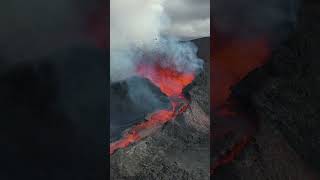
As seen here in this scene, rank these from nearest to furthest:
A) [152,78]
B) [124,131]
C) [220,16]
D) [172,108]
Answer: [220,16] < [124,131] < [152,78] < [172,108]

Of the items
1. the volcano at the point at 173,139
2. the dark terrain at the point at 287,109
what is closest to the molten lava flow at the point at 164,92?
the volcano at the point at 173,139

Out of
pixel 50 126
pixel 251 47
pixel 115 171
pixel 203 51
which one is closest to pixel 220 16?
pixel 251 47

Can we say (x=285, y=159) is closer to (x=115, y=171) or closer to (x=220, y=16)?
(x=220, y=16)

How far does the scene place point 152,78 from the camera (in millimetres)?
12445

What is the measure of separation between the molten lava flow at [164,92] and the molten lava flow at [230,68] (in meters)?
7.37

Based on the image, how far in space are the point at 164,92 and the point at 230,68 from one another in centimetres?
819

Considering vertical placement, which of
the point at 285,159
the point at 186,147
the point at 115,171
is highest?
the point at 285,159

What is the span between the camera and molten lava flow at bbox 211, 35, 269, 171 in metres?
4.43

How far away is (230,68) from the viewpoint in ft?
14.7

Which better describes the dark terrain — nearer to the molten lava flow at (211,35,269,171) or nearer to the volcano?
the molten lava flow at (211,35,269,171)

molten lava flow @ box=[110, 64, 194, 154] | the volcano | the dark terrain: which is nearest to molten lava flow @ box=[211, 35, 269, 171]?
the dark terrain

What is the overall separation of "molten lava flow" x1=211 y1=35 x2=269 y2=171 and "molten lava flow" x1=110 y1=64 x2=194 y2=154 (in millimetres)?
7372

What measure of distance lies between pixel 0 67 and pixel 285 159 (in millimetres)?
3842

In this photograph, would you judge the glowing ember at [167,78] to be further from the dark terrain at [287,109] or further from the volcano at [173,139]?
the dark terrain at [287,109]
